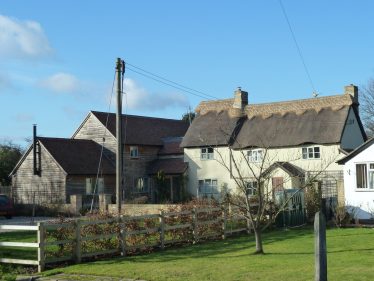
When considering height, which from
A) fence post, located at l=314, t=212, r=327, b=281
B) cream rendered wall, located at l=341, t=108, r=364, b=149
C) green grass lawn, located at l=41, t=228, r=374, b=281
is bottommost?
green grass lawn, located at l=41, t=228, r=374, b=281

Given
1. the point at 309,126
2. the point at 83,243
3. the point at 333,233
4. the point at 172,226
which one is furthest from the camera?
the point at 309,126

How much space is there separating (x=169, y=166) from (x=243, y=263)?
3753cm

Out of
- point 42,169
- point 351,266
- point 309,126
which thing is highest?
point 309,126

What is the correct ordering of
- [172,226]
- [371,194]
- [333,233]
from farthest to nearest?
[371,194] → [333,233] → [172,226]

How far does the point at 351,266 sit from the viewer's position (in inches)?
525

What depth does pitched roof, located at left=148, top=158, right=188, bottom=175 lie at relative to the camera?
50281mm

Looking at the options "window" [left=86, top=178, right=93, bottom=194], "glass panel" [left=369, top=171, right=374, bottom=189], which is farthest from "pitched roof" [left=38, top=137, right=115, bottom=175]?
"glass panel" [left=369, top=171, right=374, bottom=189]

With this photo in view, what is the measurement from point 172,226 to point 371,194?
13832mm

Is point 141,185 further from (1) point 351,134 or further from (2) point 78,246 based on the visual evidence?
(2) point 78,246

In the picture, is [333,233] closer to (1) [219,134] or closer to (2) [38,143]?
(1) [219,134]

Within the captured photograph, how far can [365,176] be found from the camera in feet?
95.6

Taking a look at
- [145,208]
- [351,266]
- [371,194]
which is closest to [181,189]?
[145,208]

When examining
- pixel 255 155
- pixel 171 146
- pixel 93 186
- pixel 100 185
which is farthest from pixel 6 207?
pixel 255 155

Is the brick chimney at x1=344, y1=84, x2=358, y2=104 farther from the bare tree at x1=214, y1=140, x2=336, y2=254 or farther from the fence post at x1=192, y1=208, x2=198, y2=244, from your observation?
the fence post at x1=192, y1=208, x2=198, y2=244
